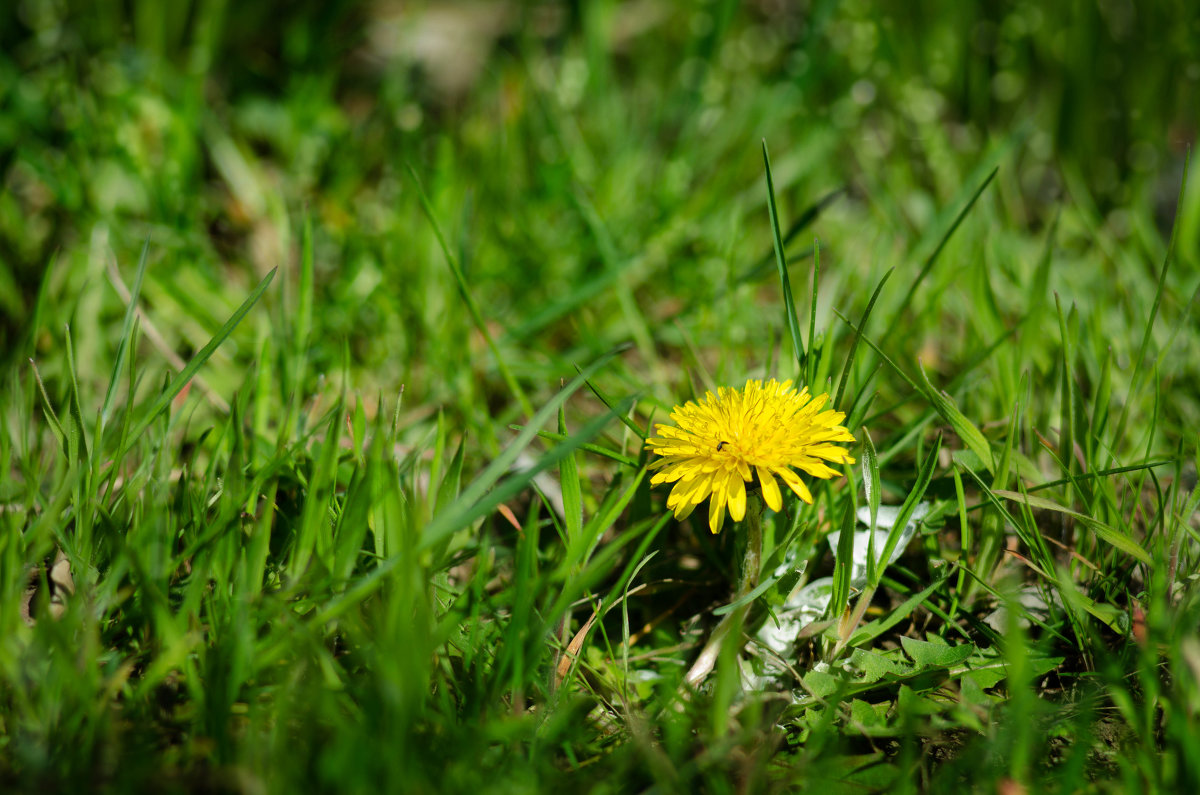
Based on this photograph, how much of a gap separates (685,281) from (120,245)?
1476mm

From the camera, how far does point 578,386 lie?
1309 mm

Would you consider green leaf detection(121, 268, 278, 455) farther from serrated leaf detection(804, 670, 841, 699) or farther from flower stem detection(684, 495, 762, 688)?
serrated leaf detection(804, 670, 841, 699)

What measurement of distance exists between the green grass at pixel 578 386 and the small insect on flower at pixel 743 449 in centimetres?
9

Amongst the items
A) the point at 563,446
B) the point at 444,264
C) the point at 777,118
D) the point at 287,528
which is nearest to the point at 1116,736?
the point at 563,446

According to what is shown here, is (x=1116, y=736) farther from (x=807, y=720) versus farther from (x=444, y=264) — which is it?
(x=444, y=264)

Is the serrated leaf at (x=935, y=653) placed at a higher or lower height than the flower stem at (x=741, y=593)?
lower

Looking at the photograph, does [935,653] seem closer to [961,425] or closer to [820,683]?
[820,683]

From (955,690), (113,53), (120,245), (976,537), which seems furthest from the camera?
(113,53)

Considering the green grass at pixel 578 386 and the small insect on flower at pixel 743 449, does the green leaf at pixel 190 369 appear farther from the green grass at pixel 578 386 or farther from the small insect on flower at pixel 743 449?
the small insect on flower at pixel 743 449

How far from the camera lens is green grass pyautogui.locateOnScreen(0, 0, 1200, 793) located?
3.50 feet

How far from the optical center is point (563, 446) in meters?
1.12

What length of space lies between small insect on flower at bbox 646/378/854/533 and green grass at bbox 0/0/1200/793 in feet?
0.30

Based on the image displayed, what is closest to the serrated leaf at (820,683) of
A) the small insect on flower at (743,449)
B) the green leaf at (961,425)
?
the small insect on flower at (743,449)

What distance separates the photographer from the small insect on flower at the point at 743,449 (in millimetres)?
1133
